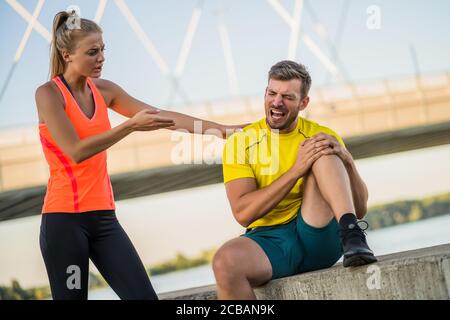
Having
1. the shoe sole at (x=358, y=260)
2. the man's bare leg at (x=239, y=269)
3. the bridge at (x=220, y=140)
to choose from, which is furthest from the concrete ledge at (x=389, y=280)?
the bridge at (x=220, y=140)

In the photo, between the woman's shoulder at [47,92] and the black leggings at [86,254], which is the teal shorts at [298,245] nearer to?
the black leggings at [86,254]

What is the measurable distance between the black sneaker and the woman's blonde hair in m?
1.56

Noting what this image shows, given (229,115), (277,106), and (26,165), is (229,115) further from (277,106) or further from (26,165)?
(277,106)

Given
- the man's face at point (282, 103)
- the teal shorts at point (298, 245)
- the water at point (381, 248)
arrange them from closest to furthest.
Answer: the teal shorts at point (298, 245) → the man's face at point (282, 103) → the water at point (381, 248)

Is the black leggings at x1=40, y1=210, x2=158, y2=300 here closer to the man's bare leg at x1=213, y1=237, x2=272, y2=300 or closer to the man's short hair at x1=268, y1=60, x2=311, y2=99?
the man's bare leg at x1=213, y1=237, x2=272, y2=300

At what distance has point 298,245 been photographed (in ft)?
14.7

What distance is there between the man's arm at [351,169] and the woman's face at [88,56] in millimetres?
1103

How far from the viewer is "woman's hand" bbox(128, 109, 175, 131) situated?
4145 millimetres

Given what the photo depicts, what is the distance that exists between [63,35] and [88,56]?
172 mm

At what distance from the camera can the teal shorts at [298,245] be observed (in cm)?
442

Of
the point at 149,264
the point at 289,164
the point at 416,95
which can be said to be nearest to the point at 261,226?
the point at 289,164

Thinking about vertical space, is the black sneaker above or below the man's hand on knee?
below

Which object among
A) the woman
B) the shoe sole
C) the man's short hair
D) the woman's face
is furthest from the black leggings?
the man's short hair

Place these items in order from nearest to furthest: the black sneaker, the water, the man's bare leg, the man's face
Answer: the man's bare leg < the black sneaker < the man's face < the water
